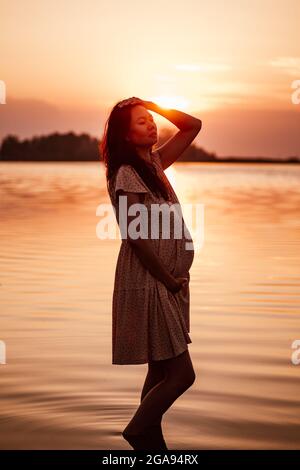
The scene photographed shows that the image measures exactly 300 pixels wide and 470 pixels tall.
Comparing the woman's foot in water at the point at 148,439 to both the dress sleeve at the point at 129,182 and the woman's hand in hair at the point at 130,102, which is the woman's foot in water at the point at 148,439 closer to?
the dress sleeve at the point at 129,182

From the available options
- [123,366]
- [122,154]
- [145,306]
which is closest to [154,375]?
[145,306]

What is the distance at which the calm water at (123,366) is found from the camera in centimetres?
677

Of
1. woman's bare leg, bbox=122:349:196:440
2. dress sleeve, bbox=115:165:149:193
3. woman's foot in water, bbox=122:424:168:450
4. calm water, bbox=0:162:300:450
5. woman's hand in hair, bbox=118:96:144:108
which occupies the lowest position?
calm water, bbox=0:162:300:450

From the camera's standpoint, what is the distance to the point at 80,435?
6633 mm

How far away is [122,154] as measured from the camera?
5949mm

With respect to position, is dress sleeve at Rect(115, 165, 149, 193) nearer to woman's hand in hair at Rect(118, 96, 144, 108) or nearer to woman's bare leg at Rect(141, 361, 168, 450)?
woman's hand in hair at Rect(118, 96, 144, 108)

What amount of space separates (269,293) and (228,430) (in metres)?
5.53

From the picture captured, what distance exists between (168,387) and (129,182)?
1.06 m

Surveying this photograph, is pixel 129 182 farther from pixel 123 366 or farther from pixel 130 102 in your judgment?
pixel 123 366

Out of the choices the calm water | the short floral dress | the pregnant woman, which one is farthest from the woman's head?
the calm water

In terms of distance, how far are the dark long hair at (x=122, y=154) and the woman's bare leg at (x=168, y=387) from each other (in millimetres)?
845

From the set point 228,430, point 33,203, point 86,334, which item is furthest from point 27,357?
point 33,203

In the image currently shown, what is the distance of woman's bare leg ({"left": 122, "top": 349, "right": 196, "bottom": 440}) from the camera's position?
5934 mm

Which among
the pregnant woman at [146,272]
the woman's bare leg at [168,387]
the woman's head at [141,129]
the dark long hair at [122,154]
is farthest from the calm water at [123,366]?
the woman's head at [141,129]
